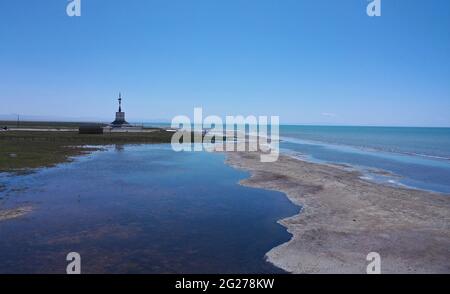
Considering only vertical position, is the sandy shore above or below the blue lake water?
below

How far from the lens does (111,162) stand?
34594mm

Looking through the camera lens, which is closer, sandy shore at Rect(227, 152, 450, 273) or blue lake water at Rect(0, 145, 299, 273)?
blue lake water at Rect(0, 145, 299, 273)

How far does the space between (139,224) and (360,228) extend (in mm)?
8795

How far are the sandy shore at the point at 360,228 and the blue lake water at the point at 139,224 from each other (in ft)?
3.08

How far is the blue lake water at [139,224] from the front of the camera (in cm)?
1065

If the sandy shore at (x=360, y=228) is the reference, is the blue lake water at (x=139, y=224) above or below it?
above

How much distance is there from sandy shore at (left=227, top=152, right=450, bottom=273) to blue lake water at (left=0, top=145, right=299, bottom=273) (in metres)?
0.94

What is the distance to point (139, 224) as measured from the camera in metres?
14.6

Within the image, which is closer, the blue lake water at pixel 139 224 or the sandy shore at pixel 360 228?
the blue lake water at pixel 139 224

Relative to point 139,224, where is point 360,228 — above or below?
below

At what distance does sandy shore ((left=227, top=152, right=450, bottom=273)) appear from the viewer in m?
11.0

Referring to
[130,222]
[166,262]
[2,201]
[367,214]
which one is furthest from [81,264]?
[367,214]

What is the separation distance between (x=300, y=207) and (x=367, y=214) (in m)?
3.12

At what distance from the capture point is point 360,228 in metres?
14.6
